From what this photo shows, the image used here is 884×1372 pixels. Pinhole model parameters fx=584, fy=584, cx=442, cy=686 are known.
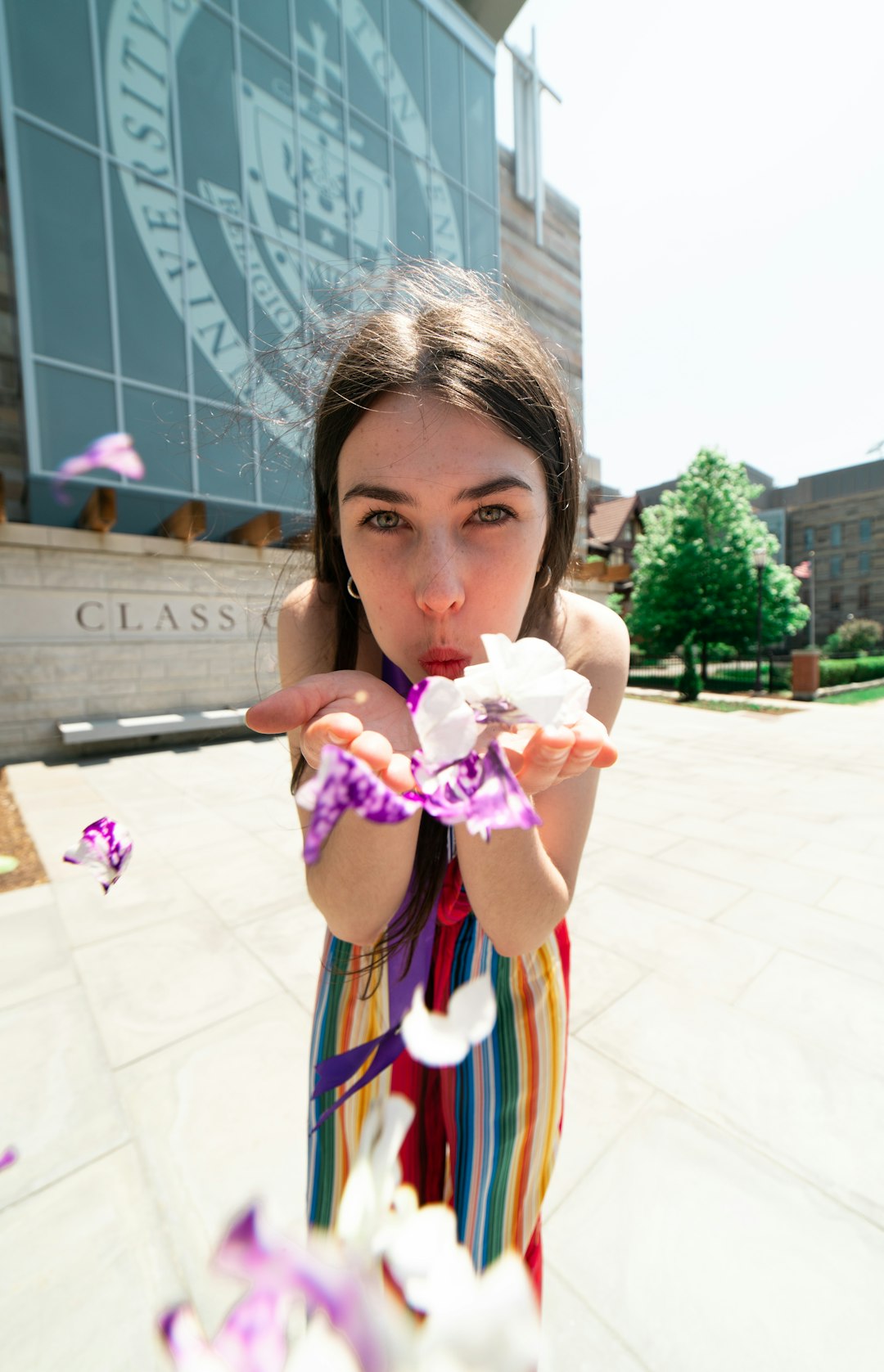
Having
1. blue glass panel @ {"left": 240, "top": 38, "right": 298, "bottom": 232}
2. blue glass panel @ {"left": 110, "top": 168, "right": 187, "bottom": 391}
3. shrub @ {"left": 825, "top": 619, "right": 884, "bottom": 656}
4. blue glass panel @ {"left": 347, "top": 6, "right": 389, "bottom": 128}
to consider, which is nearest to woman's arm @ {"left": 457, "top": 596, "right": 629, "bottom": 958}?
blue glass panel @ {"left": 110, "top": 168, "right": 187, "bottom": 391}

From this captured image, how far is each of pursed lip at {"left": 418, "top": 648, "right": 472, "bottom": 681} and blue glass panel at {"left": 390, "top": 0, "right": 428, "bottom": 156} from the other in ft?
50.5

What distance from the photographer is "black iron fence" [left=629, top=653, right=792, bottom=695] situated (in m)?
18.7

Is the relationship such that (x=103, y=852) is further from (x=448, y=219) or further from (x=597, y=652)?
(x=448, y=219)

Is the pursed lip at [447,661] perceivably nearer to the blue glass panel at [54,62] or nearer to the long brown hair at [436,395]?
the long brown hair at [436,395]

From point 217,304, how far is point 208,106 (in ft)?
10.3

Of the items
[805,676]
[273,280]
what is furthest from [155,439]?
[805,676]

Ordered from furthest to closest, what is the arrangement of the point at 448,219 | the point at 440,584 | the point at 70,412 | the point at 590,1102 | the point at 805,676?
1. the point at 805,676
2. the point at 448,219
3. the point at 70,412
4. the point at 590,1102
5. the point at 440,584

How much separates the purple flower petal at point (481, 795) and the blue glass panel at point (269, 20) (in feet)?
48.1

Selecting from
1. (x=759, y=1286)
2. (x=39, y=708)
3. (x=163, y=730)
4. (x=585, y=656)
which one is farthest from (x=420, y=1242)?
(x=39, y=708)

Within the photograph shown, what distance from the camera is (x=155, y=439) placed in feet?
29.5

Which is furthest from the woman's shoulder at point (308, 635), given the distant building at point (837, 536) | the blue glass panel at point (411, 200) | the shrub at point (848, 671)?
the distant building at point (837, 536)

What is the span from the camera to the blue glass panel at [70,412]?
26.5 feet

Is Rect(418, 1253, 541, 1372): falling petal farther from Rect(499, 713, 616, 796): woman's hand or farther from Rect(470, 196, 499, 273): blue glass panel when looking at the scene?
Rect(470, 196, 499, 273): blue glass panel

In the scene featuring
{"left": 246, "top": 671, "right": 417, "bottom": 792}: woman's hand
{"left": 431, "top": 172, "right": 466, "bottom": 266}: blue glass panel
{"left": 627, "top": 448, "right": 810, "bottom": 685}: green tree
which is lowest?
{"left": 246, "top": 671, "right": 417, "bottom": 792}: woman's hand
